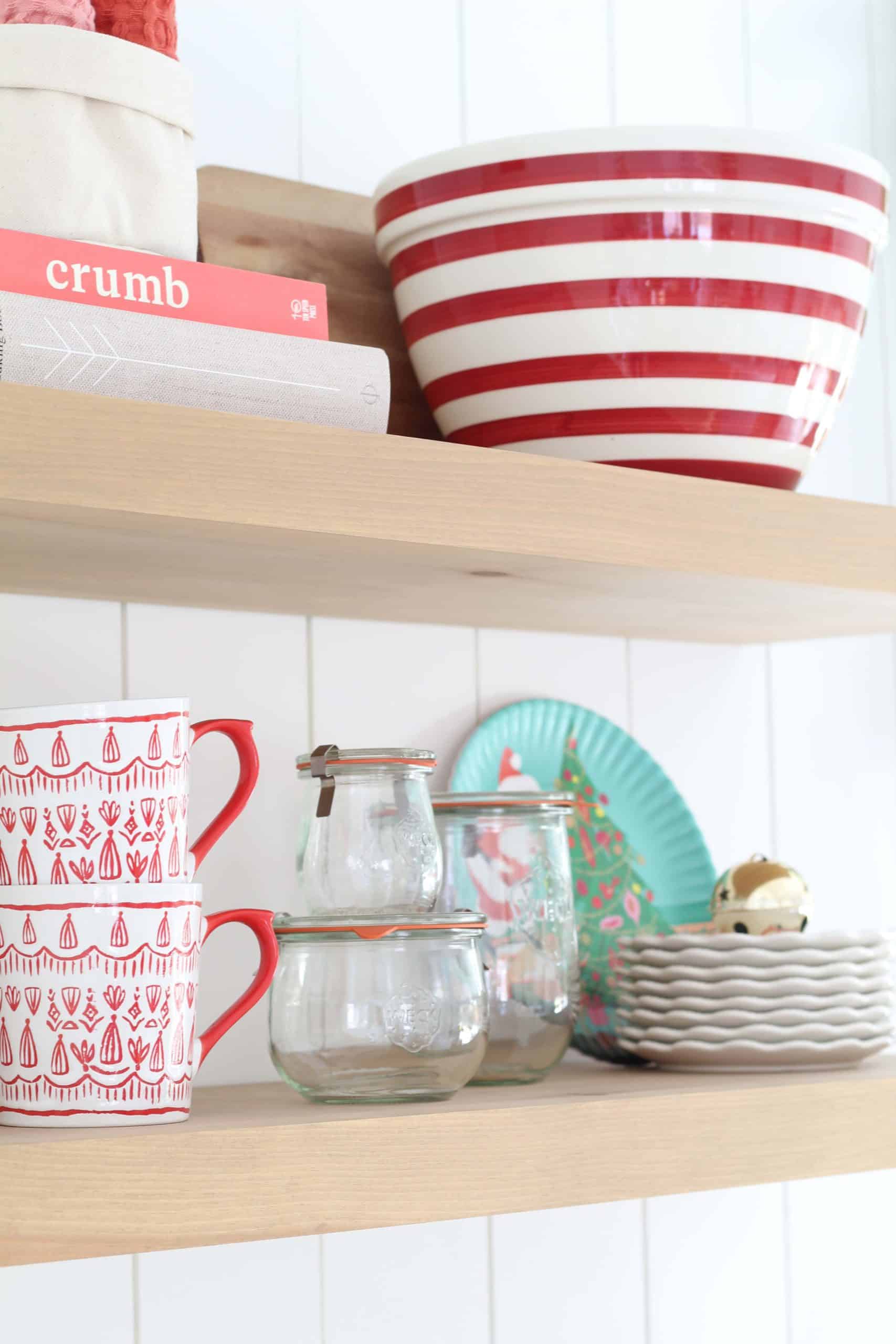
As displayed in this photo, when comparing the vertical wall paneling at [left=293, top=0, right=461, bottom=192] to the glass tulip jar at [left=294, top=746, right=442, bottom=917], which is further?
the vertical wall paneling at [left=293, top=0, right=461, bottom=192]

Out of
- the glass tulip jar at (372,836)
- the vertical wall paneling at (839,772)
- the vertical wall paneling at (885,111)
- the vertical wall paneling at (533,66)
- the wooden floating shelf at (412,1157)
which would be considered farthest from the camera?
the vertical wall paneling at (885,111)

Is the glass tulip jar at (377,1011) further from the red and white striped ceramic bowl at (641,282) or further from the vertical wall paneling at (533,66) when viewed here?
the vertical wall paneling at (533,66)

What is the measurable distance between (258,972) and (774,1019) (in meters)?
0.35

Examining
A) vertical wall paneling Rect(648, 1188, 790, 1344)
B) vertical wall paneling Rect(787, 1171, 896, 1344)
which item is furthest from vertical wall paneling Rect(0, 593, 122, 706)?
vertical wall paneling Rect(787, 1171, 896, 1344)

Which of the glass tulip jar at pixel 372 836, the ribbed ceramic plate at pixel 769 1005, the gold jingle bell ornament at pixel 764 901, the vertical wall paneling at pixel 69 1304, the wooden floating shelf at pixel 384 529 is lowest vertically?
the vertical wall paneling at pixel 69 1304

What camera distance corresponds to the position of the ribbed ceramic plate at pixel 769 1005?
1007 millimetres

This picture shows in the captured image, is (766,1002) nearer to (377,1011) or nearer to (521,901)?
(521,901)

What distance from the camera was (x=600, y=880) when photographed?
3.89 ft

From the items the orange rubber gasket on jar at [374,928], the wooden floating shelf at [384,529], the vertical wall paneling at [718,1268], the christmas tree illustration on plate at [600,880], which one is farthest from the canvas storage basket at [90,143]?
the vertical wall paneling at [718,1268]

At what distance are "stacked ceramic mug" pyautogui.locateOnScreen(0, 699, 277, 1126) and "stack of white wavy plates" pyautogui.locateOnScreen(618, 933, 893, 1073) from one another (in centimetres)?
37

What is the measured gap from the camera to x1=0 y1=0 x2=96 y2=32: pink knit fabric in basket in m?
0.83

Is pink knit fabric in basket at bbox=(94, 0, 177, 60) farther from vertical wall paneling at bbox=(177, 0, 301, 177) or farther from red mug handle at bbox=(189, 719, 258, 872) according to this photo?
red mug handle at bbox=(189, 719, 258, 872)

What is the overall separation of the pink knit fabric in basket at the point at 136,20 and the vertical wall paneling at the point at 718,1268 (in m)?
0.87

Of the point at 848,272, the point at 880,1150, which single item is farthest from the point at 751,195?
the point at 880,1150
